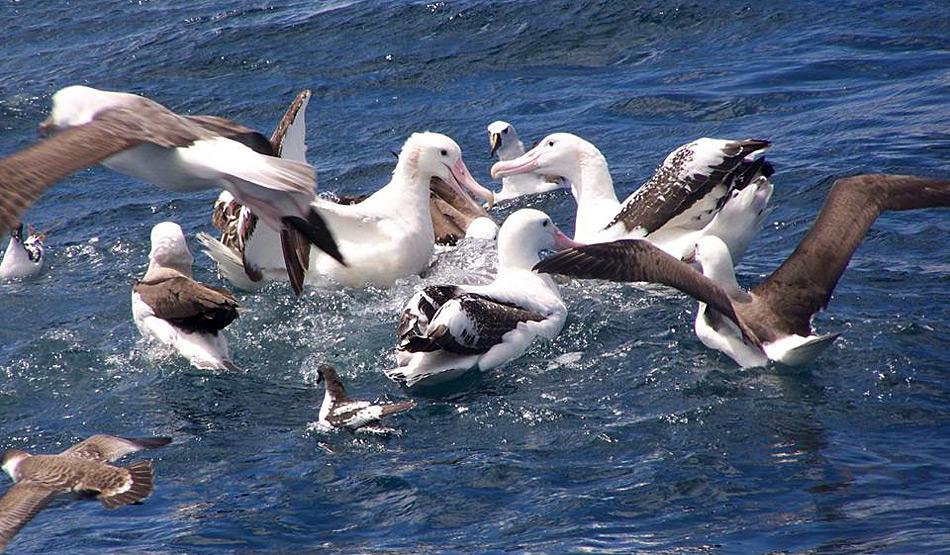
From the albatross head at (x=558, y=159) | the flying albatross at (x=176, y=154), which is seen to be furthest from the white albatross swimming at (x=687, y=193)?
the flying albatross at (x=176, y=154)

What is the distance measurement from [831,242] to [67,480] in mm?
4658

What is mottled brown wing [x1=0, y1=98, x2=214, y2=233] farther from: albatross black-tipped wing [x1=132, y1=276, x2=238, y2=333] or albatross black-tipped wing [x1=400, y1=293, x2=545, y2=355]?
albatross black-tipped wing [x1=400, y1=293, x2=545, y2=355]

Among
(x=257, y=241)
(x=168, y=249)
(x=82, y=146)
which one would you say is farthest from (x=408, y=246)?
(x=82, y=146)

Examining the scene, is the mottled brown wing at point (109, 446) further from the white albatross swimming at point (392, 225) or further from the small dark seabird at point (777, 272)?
the white albatross swimming at point (392, 225)

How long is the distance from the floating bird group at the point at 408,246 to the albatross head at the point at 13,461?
0.6 inches

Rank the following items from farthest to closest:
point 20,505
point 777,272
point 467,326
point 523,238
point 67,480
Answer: point 523,238, point 777,272, point 467,326, point 67,480, point 20,505

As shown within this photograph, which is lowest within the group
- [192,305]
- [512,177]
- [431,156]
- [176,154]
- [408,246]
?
[512,177]

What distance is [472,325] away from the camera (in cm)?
841

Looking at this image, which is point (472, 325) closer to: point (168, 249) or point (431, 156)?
point (431, 156)

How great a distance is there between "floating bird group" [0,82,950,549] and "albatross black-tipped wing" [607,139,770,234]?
0.01 m

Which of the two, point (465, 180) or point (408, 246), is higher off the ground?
point (465, 180)

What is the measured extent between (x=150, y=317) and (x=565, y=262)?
9.21 feet

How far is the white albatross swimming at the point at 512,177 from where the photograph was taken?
41.7 ft

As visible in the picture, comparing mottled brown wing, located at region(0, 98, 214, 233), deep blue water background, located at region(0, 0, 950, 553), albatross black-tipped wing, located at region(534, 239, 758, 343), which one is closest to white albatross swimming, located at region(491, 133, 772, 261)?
deep blue water background, located at region(0, 0, 950, 553)
